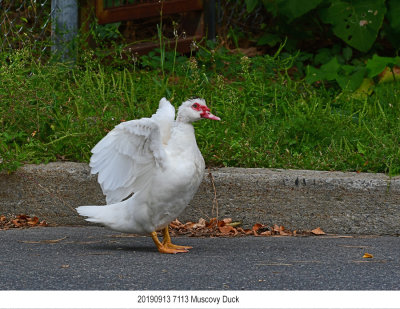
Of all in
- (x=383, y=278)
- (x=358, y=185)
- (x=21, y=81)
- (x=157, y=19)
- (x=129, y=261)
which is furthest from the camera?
(x=157, y=19)

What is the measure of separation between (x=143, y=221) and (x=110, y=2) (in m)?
3.23

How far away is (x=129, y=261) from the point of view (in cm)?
377

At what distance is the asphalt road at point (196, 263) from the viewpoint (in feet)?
10.7

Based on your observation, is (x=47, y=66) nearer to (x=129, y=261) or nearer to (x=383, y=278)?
(x=129, y=261)

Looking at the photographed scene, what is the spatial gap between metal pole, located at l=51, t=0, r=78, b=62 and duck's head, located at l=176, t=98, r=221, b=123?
2397 millimetres

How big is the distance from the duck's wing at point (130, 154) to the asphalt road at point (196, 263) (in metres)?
0.38

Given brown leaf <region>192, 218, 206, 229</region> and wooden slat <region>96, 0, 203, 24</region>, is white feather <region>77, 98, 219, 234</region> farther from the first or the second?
wooden slat <region>96, 0, 203, 24</region>

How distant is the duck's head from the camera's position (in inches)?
160

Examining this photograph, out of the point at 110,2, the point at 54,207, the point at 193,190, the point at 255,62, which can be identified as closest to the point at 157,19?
the point at 110,2

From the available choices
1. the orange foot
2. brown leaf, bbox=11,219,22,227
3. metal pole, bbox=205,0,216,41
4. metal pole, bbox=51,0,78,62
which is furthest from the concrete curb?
metal pole, bbox=205,0,216,41

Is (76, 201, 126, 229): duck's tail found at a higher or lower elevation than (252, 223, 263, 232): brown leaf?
higher

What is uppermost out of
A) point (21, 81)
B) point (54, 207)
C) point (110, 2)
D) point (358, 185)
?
point (110, 2)

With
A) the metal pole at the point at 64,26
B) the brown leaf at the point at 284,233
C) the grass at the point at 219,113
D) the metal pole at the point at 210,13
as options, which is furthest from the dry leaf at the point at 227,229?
the metal pole at the point at 210,13

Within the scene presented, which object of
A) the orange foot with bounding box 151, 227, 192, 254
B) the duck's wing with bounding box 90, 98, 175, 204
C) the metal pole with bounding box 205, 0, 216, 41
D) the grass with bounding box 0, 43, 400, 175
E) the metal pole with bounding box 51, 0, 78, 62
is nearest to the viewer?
the duck's wing with bounding box 90, 98, 175, 204
